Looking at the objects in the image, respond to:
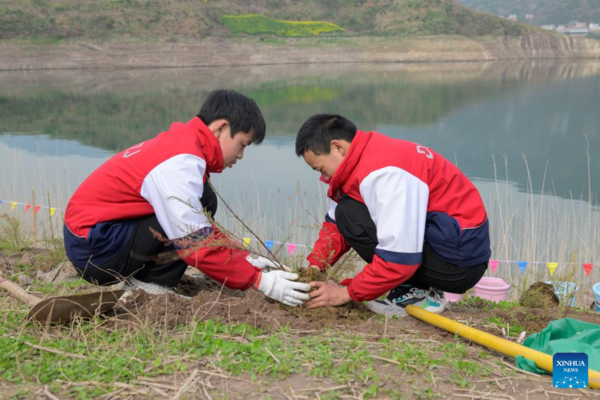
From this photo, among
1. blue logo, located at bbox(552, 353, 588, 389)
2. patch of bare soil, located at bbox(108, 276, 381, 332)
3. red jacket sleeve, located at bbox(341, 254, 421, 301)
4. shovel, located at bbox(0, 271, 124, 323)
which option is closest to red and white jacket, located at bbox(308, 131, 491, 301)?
red jacket sleeve, located at bbox(341, 254, 421, 301)

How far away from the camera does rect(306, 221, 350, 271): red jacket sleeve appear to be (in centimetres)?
343

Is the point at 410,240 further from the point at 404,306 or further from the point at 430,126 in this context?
the point at 430,126

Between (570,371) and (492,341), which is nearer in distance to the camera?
(570,371)

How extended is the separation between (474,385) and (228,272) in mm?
1348

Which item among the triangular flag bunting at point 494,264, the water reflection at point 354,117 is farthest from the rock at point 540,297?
the water reflection at point 354,117

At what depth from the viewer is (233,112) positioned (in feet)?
10.0

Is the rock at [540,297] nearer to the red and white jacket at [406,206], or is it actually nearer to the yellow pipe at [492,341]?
the red and white jacket at [406,206]

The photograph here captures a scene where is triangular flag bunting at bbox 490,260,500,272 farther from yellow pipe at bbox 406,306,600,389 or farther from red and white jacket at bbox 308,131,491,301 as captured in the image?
yellow pipe at bbox 406,306,600,389

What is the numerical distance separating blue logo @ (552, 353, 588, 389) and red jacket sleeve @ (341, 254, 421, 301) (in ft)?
2.59

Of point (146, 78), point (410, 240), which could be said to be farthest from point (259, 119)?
point (146, 78)

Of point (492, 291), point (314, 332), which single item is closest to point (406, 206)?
point (314, 332)

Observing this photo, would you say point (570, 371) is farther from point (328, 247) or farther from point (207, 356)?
point (328, 247)

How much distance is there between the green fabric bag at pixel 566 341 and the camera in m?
2.30

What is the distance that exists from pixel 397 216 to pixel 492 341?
26.8 inches
